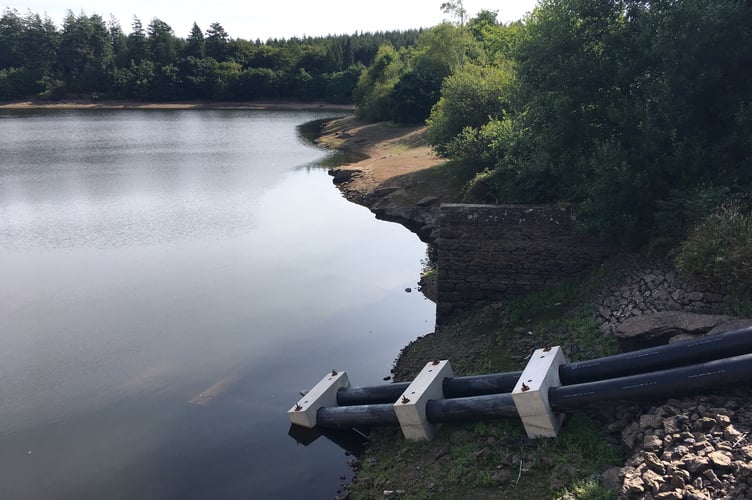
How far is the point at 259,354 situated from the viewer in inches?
511

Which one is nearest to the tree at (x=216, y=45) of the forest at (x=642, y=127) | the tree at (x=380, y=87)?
the tree at (x=380, y=87)

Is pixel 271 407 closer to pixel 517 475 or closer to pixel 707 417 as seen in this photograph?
pixel 517 475

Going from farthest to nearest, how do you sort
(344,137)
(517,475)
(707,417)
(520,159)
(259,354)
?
(344,137)
(520,159)
(259,354)
(517,475)
(707,417)

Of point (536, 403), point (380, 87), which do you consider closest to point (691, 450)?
point (536, 403)

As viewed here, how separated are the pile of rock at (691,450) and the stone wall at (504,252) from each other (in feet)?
17.9

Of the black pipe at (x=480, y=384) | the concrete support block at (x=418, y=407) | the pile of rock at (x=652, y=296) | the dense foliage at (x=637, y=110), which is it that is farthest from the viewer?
the dense foliage at (x=637, y=110)

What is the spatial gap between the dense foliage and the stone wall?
0.68 metres

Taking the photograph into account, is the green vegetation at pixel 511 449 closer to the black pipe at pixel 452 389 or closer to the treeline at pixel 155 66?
the black pipe at pixel 452 389

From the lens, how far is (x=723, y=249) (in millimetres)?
8594

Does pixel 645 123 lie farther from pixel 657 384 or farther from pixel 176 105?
pixel 176 105

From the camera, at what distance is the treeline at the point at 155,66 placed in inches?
3610

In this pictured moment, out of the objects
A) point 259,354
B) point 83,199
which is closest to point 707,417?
point 259,354

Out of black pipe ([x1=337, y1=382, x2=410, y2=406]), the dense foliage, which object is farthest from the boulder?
black pipe ([x1=337, y1=382, x2=410, y2=406])

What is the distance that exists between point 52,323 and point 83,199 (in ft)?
52.1
